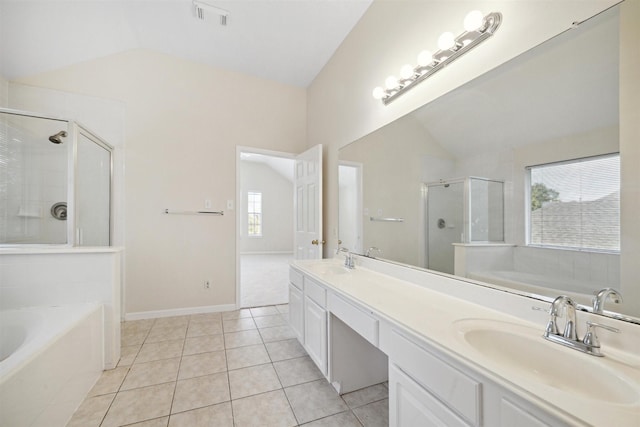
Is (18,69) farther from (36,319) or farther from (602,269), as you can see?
(602,269)

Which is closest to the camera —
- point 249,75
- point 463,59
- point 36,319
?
point 463,59

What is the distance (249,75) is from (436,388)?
3682 millimetres

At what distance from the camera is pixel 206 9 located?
7.66 feet

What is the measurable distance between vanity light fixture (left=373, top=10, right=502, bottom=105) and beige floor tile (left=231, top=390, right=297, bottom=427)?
82.8 inches

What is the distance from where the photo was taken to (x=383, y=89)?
1977 millimetres

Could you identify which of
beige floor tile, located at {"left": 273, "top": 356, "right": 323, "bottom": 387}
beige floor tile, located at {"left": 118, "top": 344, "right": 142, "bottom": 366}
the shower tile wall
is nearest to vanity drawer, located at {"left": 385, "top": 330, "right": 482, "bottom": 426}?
beige floor tile, located at {"left": 273, "top": 356, "right": 323, "bottom": 387}

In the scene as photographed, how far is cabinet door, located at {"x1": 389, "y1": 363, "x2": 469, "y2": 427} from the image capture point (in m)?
0.84

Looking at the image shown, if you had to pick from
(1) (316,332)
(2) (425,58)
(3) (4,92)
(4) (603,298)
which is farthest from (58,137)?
(4) (603,298)

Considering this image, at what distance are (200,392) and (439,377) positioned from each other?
1.55 meters

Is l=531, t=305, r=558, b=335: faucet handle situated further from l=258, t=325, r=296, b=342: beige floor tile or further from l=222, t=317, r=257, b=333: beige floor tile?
l=222, t=317, r=257, b=333: beige floor tile

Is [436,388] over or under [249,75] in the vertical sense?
under

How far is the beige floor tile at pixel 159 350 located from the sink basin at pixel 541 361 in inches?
87.3

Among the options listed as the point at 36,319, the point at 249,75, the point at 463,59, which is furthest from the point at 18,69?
the point at 463,59

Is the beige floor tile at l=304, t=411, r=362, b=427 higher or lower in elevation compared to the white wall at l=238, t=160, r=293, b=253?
lower
